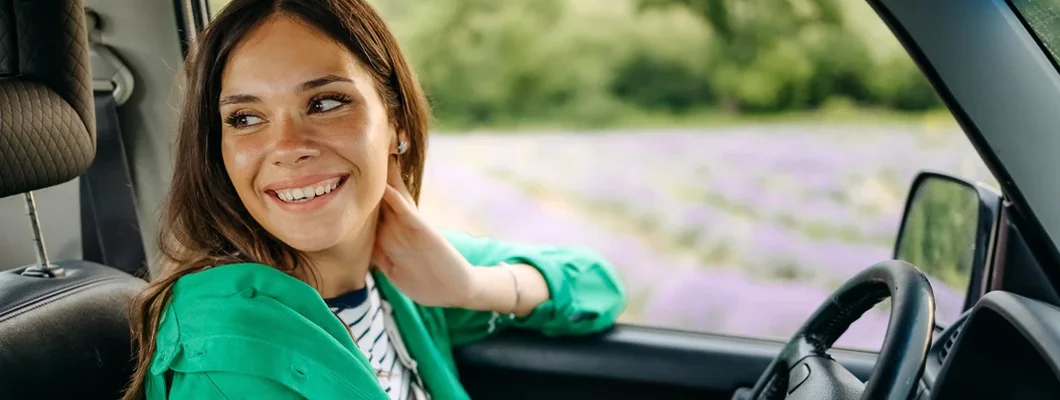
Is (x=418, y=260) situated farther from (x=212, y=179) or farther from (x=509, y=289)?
(x=212, y=179)

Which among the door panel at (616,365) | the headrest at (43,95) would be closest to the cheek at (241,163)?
the headrest at (43,95)

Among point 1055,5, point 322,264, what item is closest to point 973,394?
point 1055,5

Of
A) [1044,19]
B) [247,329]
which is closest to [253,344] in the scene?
[247,329]

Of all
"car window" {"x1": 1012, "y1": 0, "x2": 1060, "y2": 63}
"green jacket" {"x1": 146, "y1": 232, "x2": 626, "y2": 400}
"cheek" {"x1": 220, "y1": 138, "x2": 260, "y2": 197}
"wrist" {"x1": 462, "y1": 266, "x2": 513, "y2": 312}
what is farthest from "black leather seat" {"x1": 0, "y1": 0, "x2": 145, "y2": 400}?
"car window" {"x1": 1012, "y1": 0, "x2": 1060, "y2": 63}

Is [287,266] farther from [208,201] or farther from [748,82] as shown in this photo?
[748,82]

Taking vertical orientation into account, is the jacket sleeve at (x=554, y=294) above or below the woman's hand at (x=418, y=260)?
below

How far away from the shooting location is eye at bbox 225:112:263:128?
4.25 ft

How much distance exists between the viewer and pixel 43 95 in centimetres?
129

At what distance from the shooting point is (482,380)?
6.14 feet

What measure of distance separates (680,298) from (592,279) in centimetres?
68

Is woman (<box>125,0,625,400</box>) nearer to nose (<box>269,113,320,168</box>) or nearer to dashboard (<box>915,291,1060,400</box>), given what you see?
nose (<box>269,113,320,168</box>)

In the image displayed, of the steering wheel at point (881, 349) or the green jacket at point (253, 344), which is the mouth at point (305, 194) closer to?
the green jacket at point (253, 344)

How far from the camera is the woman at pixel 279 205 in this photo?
120 centimetres

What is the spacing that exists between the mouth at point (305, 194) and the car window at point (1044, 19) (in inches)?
36.0
